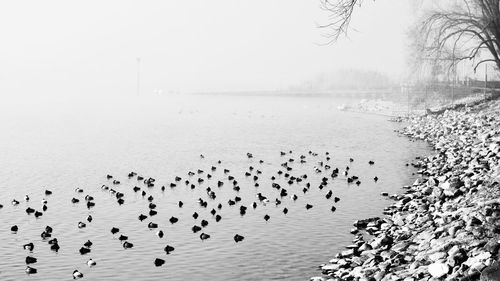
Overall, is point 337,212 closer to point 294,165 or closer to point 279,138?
point 294,165

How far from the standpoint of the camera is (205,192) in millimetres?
28641

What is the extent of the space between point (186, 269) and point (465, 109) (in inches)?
1578

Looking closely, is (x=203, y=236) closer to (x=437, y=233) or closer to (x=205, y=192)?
(x=437, y=233)

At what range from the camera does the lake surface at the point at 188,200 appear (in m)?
18.3

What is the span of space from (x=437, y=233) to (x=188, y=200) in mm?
12952

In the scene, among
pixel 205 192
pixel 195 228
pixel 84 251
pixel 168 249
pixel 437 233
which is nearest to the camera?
pixel 437 233

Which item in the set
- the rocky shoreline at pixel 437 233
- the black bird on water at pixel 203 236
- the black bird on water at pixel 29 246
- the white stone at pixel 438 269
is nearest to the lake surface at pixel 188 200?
the black bird on water at pixel 29 246

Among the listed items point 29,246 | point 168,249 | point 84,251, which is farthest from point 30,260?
point 168,249

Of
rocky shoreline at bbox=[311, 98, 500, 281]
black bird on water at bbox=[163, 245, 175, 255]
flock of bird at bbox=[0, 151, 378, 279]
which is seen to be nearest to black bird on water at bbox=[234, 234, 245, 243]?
flock of bird at bbox=[0, 151, 378, 279]

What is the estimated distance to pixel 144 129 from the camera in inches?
2564

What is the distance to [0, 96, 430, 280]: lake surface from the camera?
60.1ft

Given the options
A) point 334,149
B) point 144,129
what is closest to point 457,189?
point 334,149

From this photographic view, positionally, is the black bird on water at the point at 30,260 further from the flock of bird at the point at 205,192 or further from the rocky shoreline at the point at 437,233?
the rocky shoreline at the point at 437,233

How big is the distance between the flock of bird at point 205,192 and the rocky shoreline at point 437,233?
385 centimetres
